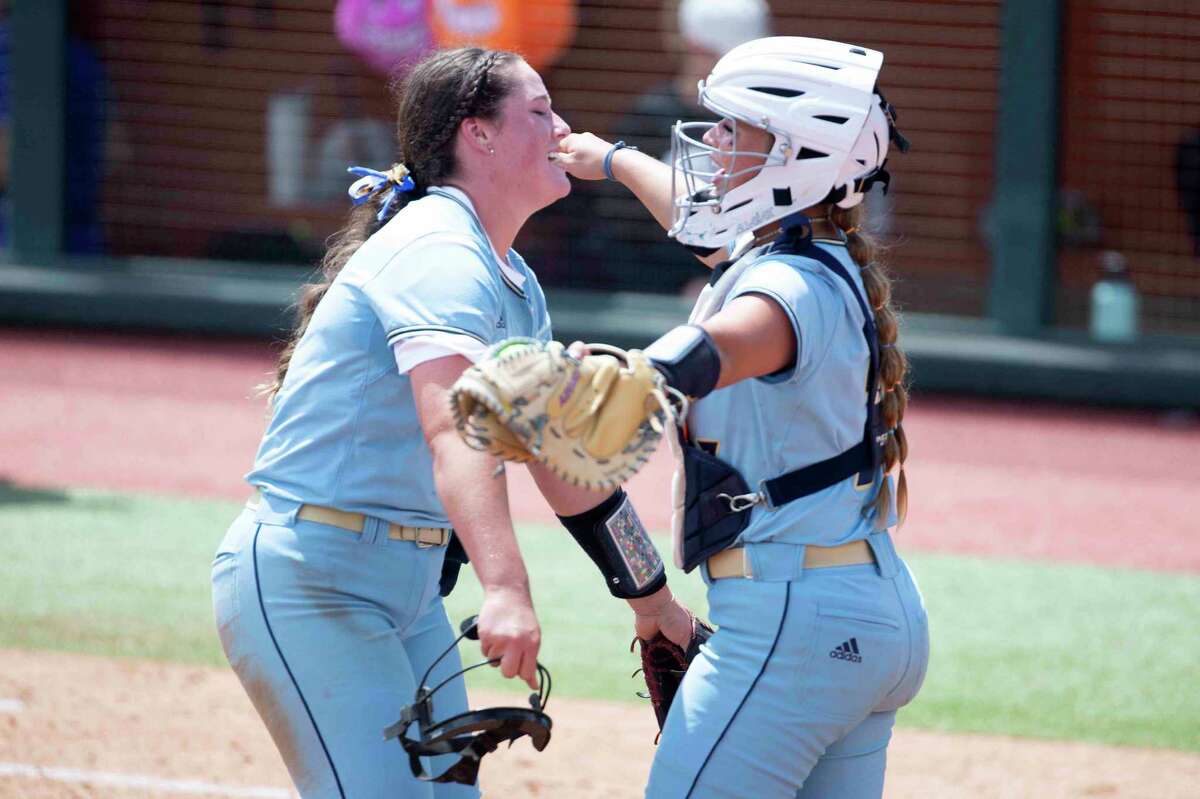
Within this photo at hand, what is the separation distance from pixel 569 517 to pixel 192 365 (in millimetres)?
9382

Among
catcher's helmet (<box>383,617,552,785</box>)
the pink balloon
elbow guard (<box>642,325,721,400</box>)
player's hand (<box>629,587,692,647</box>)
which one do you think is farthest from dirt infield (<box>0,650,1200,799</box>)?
the pink balloon

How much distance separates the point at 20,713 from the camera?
5.31 m

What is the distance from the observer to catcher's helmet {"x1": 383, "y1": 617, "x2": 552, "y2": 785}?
108 inches

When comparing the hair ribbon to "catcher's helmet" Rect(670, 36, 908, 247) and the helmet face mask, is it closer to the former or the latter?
the helmet face mask

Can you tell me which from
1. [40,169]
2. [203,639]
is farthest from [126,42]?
[203,639]

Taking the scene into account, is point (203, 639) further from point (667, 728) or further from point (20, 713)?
point (667, 728)

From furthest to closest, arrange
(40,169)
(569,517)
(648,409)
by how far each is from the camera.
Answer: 1. (40,169)
2. (569,517)
3. (648,409)

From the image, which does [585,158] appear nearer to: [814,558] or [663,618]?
[663,618]

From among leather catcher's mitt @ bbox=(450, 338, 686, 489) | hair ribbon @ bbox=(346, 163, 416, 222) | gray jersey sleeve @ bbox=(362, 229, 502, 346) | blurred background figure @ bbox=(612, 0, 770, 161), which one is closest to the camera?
leather catcher's mitt @ bbox=(450, 338, 686, 489)

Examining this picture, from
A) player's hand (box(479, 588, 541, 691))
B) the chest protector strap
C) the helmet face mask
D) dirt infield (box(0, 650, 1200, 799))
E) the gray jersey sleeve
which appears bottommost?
dirt infield (box(0, 650, 1200, 799))

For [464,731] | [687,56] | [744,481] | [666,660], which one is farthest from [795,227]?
[687,56]

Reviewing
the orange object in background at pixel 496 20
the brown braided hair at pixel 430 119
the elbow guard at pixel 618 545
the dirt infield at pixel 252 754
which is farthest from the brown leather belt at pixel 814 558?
the orange object in background at pixel 496 20

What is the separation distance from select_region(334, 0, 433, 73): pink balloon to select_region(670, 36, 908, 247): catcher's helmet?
29.2ft

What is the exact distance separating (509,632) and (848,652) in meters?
0.64
